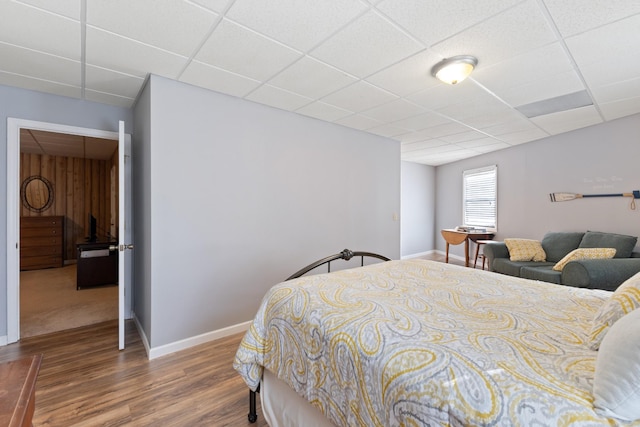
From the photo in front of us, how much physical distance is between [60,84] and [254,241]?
218cm

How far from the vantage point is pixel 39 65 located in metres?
2.18

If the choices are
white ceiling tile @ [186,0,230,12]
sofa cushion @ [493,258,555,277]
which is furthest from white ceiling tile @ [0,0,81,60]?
sofa cushion @ [493,258,555,277]

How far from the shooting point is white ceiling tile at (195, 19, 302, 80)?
185 cm

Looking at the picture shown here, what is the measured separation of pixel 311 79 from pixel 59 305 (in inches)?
160

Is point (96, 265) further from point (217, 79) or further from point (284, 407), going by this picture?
point (284, 407)

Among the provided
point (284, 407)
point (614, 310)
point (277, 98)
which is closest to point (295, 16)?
point (277, 98)

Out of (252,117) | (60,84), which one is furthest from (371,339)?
(60,84)

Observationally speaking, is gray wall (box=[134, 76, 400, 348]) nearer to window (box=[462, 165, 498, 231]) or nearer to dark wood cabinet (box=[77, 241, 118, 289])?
dark wood cabinet (box=[77, 241, 118, 289])

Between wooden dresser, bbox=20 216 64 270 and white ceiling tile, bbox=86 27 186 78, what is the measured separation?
526cm

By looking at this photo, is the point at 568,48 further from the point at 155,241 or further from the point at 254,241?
the point at 155,241

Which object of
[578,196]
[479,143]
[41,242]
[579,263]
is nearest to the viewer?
[579,263]

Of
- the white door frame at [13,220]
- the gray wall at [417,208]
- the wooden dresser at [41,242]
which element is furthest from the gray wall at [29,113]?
the gray wall at [417,208]

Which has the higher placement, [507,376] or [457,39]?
[457,39]

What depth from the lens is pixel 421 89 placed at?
8.71 ft
